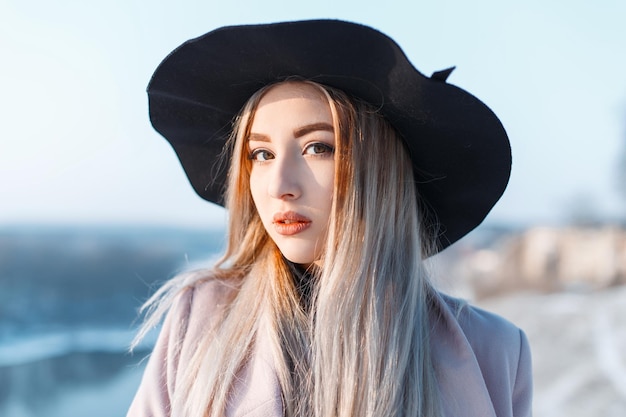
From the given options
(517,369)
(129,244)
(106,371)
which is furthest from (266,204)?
(129,244)

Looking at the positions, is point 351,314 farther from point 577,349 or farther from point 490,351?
point 577,349

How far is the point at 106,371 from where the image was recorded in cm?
402

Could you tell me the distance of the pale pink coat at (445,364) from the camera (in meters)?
1.47

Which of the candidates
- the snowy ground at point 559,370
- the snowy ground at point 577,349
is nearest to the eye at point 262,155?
the snowy ground at point 559,370

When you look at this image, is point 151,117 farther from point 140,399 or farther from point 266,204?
point 140,399

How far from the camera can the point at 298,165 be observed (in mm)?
1453

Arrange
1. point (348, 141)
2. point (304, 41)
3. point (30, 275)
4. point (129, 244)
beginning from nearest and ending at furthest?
point (304, 41), point (348, 141), point (30, 275), point (129, 244)

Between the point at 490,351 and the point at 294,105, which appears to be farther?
the point at 490,351

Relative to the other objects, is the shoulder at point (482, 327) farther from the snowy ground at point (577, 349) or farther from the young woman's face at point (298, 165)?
the snowy ground at point (577, 349)

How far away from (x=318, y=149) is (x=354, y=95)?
0.16 metres

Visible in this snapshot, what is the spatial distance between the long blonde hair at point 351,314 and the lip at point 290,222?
66mm

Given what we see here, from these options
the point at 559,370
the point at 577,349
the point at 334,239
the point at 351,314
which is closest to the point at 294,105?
the point at 334,239

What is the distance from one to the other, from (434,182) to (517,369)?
554mm

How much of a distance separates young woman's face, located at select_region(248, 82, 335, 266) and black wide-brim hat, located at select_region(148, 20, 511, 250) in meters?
0.06
